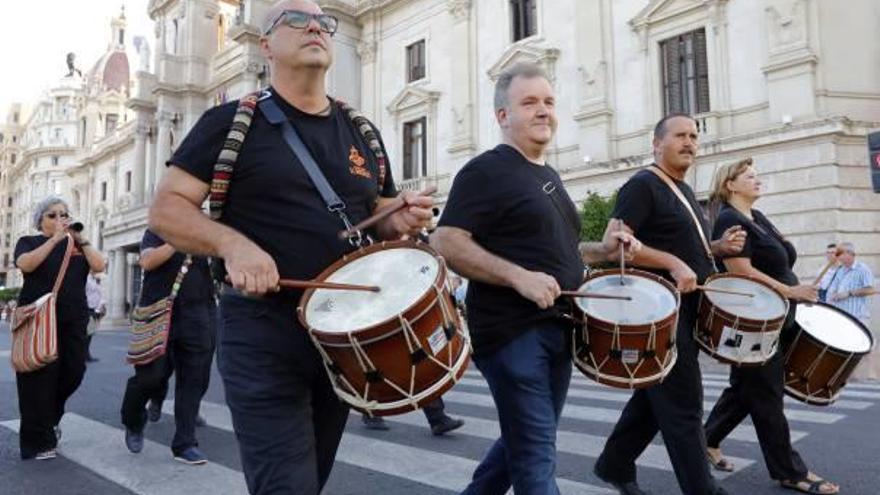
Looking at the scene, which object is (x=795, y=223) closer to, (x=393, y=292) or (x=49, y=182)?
(x=393, y=292)

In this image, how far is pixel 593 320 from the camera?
2.99 meters

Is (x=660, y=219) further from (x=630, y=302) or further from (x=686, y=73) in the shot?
(x=686, y=73)

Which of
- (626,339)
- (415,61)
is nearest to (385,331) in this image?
(626,339)

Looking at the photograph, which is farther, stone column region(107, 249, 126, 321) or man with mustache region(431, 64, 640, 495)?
stone column region(107, 249, 126, 321)

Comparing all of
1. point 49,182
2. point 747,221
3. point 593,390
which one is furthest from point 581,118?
point 49,182

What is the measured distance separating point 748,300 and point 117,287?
4489 centimetres

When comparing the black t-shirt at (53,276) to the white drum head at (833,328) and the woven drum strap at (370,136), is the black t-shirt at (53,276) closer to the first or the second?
the woven drum strap at (370,136)

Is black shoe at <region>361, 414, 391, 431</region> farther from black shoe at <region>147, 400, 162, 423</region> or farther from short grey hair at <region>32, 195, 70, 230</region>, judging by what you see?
short grey hair at <region>32, 195, 70, 230</region>

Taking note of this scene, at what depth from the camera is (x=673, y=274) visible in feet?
11.7

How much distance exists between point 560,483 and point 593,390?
15.3 feet

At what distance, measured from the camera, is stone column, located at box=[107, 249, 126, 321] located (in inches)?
1692

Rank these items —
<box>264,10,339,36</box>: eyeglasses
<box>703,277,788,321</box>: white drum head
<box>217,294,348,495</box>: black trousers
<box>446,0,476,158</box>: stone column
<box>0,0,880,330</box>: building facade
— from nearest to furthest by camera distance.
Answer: <box>217,294,348,495</box>: black trousers < <box>264,10,339,36</box>: eyeglasses < <box>703,277,788,321</box>: white drum head < <box>0,0,880,330</box>: building facade < <box>446,0,476,158</box>: stone column

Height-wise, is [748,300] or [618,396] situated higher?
[748,300]

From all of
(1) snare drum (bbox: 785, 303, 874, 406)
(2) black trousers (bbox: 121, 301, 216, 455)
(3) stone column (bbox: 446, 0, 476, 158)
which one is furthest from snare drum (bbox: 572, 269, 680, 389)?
(3) stone column (bbox: 446, 0, 476, 158)
